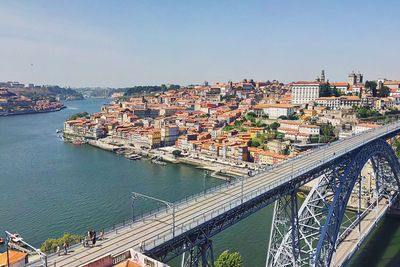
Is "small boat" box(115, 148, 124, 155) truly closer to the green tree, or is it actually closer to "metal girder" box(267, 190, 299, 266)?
"metal girder" box(267, 190, 299, 266)

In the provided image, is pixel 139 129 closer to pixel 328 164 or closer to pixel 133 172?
pixel 133 172

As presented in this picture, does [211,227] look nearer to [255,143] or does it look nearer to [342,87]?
[255,143]

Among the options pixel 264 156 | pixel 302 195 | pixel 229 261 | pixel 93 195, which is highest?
pixel 264 156

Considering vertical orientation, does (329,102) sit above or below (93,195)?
above

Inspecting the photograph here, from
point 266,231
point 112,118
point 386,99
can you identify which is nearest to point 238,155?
point 266,231

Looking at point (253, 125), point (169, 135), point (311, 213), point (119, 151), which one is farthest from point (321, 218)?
point (253, 125)
